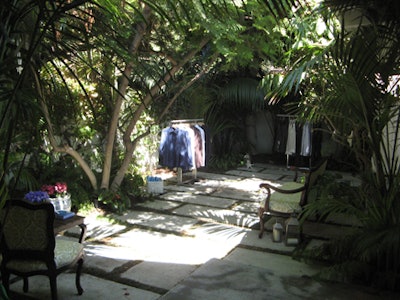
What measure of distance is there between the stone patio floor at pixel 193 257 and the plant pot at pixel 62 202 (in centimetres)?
39

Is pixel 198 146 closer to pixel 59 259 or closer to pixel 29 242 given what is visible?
pixel 59 259

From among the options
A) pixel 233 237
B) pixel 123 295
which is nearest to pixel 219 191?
pixel 233 237

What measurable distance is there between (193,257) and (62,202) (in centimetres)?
205

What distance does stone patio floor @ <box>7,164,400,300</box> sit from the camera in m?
2.90

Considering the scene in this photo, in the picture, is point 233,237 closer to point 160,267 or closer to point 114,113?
point 160,267

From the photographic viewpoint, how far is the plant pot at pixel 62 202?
524 cm

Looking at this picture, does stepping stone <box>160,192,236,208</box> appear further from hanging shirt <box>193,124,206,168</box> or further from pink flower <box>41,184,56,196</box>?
pink flower <box>41,184,56,196</box>

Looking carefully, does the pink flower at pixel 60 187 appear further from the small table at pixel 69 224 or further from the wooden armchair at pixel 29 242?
the wooden armchair at pixel 29 242

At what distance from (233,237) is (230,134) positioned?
19.4ft

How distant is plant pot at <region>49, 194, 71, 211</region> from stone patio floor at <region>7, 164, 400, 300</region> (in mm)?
387

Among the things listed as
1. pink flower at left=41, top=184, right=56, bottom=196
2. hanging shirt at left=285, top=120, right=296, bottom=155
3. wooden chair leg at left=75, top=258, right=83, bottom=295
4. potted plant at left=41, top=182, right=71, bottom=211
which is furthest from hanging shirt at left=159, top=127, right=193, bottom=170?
wooden chair leg at left=75, top=258, right=83, bottom=295

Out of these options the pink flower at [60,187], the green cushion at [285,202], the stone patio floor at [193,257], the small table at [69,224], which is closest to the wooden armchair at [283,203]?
the green cushion at [285,202]

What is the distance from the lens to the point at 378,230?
318 cm

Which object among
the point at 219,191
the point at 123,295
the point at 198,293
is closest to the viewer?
the point at 198,293
